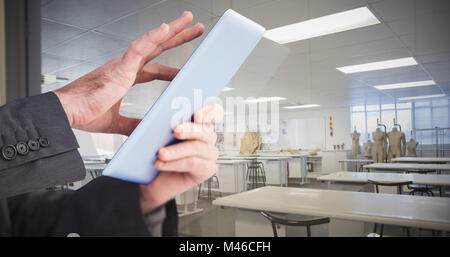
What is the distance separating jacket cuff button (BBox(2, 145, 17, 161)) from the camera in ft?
1.86

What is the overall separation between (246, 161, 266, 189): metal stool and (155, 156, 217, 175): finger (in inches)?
41.1

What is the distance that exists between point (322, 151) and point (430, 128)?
0.43 metres

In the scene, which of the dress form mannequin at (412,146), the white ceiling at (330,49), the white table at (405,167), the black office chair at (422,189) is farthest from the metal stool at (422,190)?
the white ceiling at (330,49)

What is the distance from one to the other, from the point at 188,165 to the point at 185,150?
0.13ft

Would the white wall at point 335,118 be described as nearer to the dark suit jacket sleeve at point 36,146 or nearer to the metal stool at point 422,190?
the metal stool at point 422,190

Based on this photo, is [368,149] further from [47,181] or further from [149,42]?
[47,181]

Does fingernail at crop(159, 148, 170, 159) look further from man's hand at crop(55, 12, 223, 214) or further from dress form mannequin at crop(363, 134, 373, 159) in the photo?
dress form mannequin at crop(363, 134, 373, 159)

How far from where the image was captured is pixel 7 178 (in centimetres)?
56

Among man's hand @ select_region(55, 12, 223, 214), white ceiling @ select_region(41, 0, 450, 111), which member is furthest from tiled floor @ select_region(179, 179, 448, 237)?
man's hand @ select_region(55, 12, 223, 214)

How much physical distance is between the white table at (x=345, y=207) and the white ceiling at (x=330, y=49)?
457 mm

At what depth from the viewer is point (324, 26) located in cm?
157

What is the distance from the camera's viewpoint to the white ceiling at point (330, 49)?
1201 mm

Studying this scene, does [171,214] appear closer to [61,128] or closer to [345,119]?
[61,128]

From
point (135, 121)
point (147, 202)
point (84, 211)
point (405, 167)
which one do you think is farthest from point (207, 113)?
point (405, 167)
